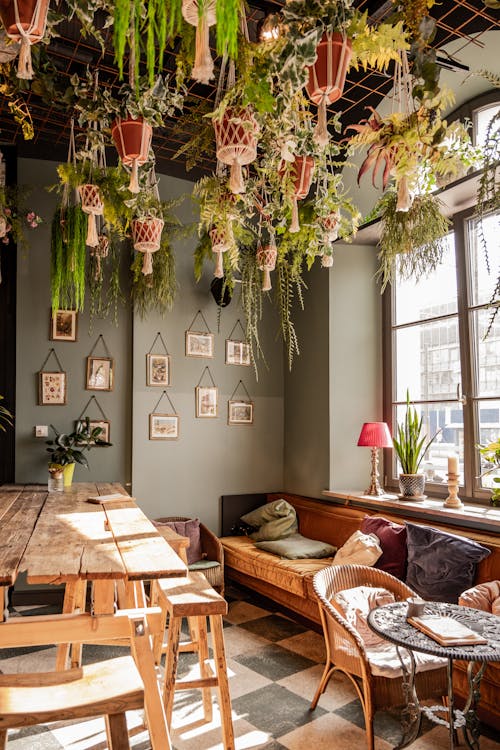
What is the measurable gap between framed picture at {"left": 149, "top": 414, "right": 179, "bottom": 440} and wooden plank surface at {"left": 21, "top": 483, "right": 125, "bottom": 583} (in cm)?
191

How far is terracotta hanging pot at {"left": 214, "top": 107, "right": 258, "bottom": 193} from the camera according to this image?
6.43ft

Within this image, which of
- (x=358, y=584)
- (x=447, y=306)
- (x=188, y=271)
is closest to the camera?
(x=358, y=584)

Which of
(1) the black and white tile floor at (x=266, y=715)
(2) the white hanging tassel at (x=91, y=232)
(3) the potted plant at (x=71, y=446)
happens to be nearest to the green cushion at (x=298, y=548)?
(1) the black and white tile floor at (x=266, y=715)

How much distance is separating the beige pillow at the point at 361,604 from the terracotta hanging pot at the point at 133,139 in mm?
2190

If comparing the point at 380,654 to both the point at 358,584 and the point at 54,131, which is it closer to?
the point at 358,584

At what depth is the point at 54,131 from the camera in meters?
4.50

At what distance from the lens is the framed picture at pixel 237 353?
547cm

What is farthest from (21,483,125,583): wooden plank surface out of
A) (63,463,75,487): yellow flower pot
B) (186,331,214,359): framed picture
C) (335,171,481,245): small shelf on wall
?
(335,171,481,245): small shelf on wall

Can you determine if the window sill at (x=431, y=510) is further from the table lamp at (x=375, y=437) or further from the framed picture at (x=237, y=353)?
the framed picture at (x=237, y=353)

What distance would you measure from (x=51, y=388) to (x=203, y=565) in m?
1.91

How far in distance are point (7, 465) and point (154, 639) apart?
237 centimetres

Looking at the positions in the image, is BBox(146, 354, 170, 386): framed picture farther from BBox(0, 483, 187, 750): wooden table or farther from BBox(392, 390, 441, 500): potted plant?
BBox(392, 390, 441, 500): potted plant

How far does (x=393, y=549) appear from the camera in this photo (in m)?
3.73

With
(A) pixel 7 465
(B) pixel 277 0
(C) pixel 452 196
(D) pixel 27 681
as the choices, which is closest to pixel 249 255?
(C) pixel 452 196
